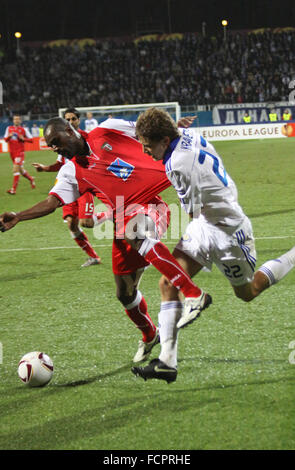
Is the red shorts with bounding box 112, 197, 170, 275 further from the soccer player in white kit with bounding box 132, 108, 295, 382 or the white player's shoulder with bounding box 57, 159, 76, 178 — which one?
the white player's shoulder with bounding box 57, 159, 76, 178

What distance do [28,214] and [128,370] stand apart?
1.38 m

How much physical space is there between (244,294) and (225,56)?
134 ft

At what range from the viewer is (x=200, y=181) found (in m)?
3.93

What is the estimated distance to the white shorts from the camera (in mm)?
4266

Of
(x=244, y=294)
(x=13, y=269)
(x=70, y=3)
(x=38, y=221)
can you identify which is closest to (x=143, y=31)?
(x=70, y=3)

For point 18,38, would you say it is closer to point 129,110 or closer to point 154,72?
point 154,72

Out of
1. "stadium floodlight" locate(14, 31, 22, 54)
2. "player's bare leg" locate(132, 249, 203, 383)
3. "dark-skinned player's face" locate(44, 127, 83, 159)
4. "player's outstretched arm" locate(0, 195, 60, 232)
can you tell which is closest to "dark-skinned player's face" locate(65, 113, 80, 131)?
"player's outstretched arm" locate(0, 195, 60, 232)

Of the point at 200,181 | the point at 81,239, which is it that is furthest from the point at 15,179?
the point at 200,181

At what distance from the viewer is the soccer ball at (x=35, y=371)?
14.4ft

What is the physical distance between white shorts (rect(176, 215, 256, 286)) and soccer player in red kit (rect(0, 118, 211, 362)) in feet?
0.95

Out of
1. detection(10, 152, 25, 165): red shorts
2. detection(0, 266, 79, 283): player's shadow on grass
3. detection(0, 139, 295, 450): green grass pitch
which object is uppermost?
detection(0, 139, 295, 450): green grass pitch

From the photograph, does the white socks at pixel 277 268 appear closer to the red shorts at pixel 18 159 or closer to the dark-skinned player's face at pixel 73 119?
the dark-skinned player's face at pixel 73 119

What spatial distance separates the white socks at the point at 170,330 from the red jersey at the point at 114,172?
0.95 m

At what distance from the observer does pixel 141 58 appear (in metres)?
43.6
